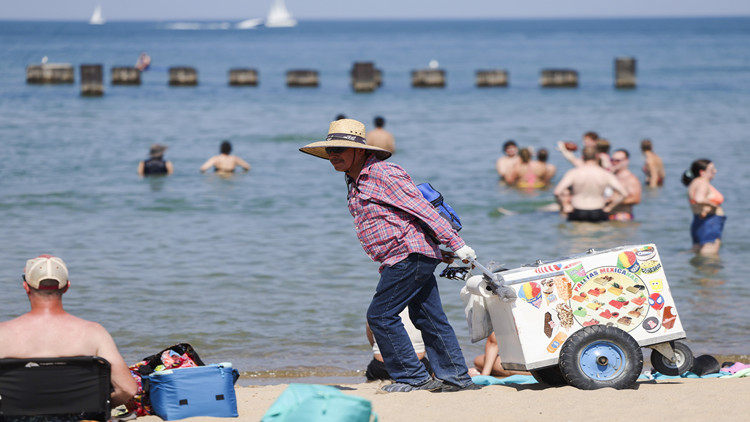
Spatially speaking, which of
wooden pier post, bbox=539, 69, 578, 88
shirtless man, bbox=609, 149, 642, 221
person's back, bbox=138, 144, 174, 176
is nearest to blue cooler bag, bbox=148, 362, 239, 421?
shirtless man, bbox=609, 149, 642, 221

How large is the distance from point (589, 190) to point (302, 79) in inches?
1345

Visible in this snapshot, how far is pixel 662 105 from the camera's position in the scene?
35250 millimetres

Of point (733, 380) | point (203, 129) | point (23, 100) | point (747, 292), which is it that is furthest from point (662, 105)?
point (733, 380)

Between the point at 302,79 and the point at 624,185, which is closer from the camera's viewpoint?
the point at 624,185

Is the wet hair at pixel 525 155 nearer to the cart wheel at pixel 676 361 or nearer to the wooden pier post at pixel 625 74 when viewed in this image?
the cart wheel at pixel 676 361

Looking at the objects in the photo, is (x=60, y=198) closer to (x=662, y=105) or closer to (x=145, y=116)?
(x=145, y=116)

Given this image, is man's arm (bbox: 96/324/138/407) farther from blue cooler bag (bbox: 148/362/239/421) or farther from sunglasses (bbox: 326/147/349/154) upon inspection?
sunglasses (bbox: 326/147/349/154)

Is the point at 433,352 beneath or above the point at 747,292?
above

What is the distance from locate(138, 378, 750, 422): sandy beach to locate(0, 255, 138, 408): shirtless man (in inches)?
30.9

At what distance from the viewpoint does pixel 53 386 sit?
409 cm

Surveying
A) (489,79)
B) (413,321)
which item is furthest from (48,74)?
(413,321)

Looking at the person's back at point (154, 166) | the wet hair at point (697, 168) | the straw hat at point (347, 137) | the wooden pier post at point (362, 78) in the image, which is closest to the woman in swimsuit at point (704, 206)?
the wet hair at point (697, 168)

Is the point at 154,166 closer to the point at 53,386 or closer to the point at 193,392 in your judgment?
the point at 193,392

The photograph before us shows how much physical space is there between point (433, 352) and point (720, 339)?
3709 mm
